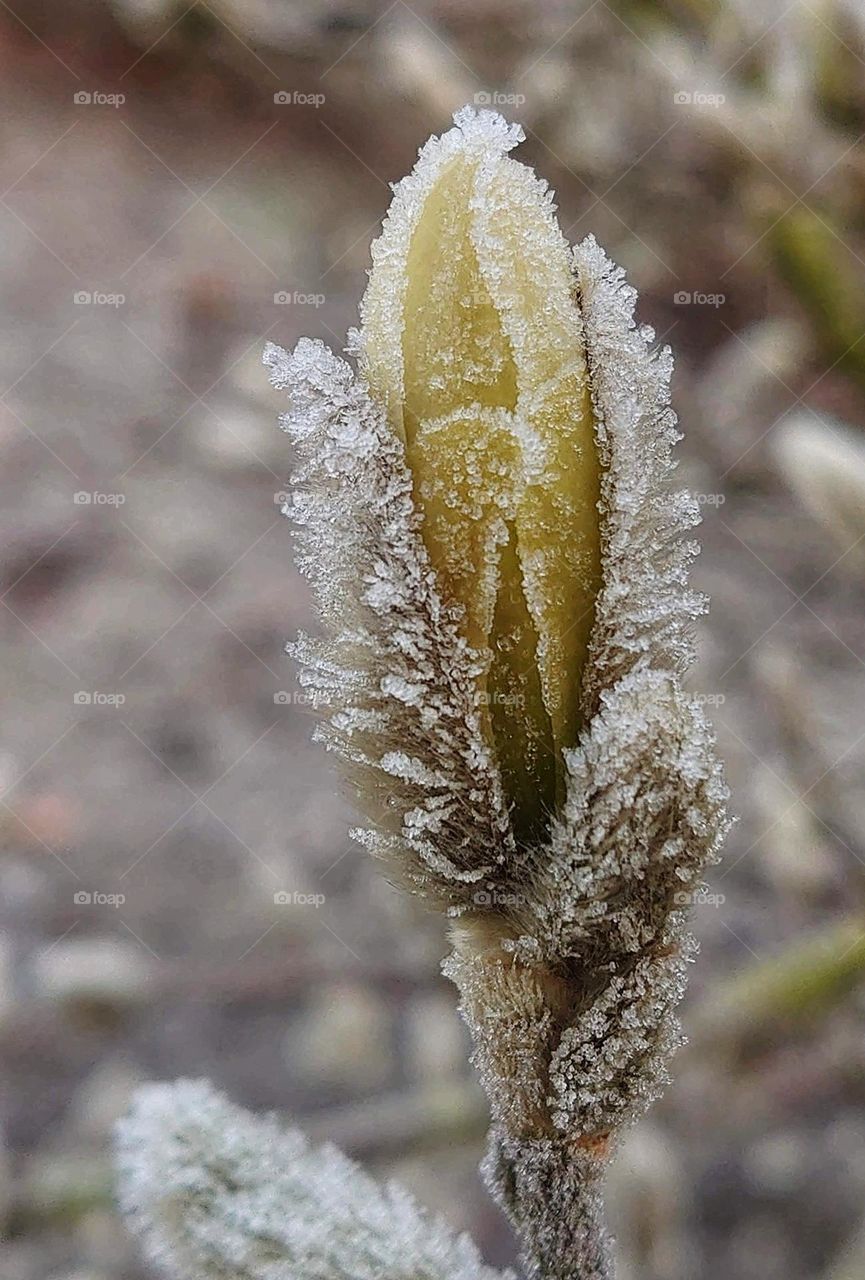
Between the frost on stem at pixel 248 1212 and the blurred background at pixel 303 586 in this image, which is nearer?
the frost on stem at pixel 248 1212

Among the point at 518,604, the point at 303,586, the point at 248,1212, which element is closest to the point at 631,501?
the point at 518,604

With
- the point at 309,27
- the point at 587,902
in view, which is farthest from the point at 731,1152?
the point at 309,27

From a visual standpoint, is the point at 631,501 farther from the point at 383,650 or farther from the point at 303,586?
the point at 303,586

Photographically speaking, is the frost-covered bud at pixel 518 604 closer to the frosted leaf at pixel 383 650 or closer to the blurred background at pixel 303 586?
the frosted leaf at pixel 383 650

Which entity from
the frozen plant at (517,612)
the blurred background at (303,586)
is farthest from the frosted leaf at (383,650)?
the blurred background at (303,586)

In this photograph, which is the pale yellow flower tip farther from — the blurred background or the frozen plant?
the blurred background

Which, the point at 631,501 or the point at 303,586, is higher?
the point at 303,586
